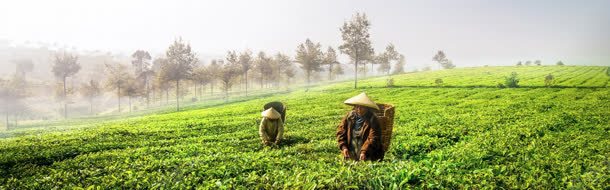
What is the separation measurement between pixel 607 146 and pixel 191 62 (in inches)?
2255

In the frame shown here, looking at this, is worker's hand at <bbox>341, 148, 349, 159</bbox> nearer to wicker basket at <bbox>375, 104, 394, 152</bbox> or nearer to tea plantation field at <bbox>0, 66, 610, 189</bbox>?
tea plantation field at <bbox>0, 66, 610, 189</bbox>

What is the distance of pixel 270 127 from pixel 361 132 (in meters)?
5.80

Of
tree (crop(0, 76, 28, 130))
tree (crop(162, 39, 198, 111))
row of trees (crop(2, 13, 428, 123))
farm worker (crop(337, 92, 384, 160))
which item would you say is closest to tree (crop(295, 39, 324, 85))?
row of trees (crop(2, 13, 428, 123))

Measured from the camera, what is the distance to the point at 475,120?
21516 mm

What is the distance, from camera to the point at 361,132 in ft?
33.1

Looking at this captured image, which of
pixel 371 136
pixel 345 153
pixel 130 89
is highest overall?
pixel 371 136

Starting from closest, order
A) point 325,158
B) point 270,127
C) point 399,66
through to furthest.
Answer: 1. point 325,158
2. point 270,127
3. point 399,66

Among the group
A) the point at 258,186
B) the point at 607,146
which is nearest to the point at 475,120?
the point at 607,146

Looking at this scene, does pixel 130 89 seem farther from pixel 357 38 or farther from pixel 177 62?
pixel 357 38

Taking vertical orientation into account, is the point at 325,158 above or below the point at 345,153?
below

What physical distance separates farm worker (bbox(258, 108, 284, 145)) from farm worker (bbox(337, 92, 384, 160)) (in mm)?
4794

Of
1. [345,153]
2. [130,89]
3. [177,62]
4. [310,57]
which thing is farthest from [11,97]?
[345,153]

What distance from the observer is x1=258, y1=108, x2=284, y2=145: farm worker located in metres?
14.8

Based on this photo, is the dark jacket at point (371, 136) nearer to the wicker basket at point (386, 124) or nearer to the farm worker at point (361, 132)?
the farm worker at point (361, 132)
